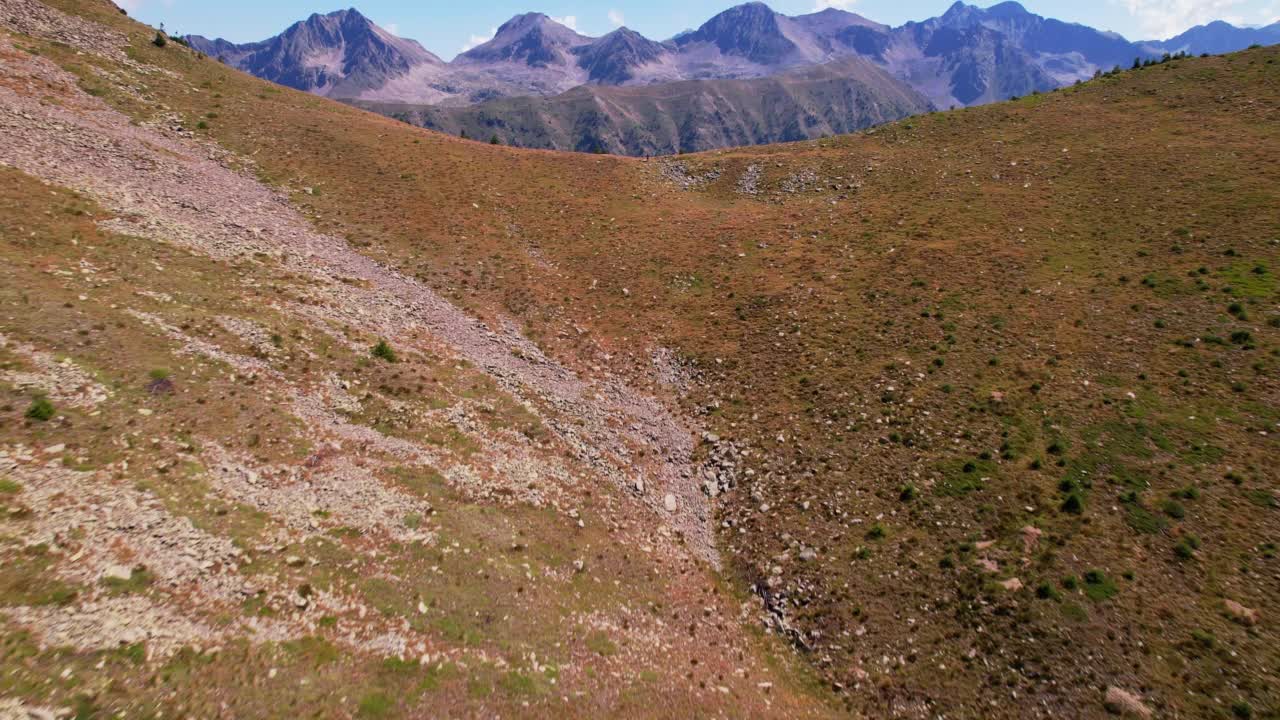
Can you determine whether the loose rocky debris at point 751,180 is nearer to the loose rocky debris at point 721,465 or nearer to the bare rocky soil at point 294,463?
the bare rocky soil at point 294,463

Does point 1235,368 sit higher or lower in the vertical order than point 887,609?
higher

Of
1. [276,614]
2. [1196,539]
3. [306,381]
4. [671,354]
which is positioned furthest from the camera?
[671,354]

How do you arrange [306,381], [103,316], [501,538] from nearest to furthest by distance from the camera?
[501,538] → [103,316] → [306,381]

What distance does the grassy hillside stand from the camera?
17797 millimetres

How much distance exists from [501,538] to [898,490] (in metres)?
18.9

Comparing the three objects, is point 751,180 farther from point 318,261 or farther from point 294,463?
point 294,463

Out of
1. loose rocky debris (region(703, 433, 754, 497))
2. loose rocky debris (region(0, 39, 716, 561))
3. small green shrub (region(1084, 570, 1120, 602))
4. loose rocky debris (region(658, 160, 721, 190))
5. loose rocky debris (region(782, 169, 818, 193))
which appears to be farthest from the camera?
loose rocky debris (region(658, 160, 721, 190))

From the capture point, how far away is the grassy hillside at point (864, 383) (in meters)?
17.8

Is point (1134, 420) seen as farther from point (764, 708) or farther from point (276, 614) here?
point (276, 614)

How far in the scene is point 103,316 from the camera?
2438cm

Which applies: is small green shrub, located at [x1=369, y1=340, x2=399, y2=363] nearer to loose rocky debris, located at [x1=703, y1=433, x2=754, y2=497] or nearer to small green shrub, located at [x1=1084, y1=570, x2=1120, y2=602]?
loose rocky debris, located at [x1=703, y1=433, x2=754, y2=497]

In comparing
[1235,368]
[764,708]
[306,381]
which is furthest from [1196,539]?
[306,381]

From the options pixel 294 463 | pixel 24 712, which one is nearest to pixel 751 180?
pixel 294 463

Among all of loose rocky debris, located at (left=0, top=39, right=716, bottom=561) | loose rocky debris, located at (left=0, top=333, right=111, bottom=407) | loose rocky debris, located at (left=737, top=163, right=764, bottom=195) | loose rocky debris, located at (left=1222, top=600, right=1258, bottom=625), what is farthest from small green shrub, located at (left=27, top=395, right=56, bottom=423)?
loose rocky debris, located at (left=737, top=163, right=764, bottom=195)
